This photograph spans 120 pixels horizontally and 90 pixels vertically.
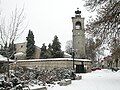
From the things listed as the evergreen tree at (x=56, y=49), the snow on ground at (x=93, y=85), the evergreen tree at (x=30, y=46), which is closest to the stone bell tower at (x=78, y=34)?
the evergreen tree at (x=56, y=49)

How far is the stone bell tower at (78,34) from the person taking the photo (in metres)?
65.4

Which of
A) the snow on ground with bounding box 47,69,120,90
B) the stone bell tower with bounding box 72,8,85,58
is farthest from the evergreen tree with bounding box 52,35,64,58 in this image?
the snow on ground with bounding box 47,69,120,90

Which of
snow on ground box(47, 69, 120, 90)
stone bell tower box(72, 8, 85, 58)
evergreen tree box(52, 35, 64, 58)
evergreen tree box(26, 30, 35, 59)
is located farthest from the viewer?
evergreen tree box(26, 30, 35, 59)

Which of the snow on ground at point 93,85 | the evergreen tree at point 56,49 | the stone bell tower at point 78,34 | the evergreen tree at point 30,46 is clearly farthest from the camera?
the evergreen tree at point 30,46

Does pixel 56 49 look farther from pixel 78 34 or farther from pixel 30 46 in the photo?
pixel 30 46

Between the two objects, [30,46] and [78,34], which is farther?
[30,46]

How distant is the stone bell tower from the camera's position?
215 feet

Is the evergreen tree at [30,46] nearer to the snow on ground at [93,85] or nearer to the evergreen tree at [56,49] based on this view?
the evergreen tree at [56,49]

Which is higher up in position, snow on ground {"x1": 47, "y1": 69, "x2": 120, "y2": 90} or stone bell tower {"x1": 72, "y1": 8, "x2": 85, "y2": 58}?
stone bell tower {"x1": 72, "y1": 8, "x2": 85, "y2": 58}

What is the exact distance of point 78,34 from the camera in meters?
66.9

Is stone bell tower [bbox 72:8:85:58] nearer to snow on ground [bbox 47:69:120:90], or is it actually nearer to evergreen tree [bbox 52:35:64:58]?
evergreen tree [bbox 52:35:64:58]

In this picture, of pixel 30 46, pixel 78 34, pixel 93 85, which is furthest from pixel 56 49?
pixel 93 85

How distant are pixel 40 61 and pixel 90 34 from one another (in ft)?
73.1

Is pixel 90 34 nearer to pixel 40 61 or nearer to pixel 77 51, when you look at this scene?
pixel 40 61
